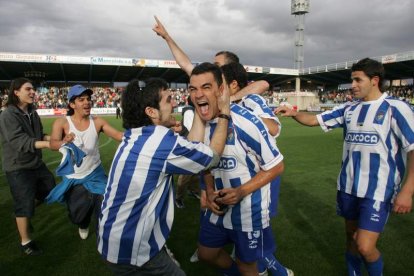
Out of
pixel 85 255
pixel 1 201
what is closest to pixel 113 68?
pixel 1 201

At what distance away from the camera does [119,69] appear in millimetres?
43688

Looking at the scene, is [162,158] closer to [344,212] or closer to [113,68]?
[344,212]

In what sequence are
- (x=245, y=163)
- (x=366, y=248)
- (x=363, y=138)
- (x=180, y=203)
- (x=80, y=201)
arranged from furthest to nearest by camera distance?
(x=180, y=203)
(x=80, y=201)
(x=363, y=138)
(x=366, y=248)
(x=245, y=163)

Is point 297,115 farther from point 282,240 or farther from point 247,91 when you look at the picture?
point 282,240

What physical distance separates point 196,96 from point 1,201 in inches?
226

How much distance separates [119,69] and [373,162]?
4370 centimetres

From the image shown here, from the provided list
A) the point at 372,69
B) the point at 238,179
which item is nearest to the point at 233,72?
the point at 238,179

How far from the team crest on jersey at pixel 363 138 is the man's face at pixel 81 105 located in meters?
3.21

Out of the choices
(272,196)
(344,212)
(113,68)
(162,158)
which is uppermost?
(113,68)

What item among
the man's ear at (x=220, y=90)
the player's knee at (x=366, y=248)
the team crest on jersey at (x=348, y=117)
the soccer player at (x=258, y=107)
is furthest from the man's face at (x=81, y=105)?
the player's knee at (x=366, y=248)

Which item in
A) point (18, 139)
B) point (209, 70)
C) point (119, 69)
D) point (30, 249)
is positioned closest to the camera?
point (209, 70)

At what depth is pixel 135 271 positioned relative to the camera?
2.24 meters

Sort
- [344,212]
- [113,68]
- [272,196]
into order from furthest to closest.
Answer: [113,68]
[344,212]
[272,196]

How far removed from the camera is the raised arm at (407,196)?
2836mm
